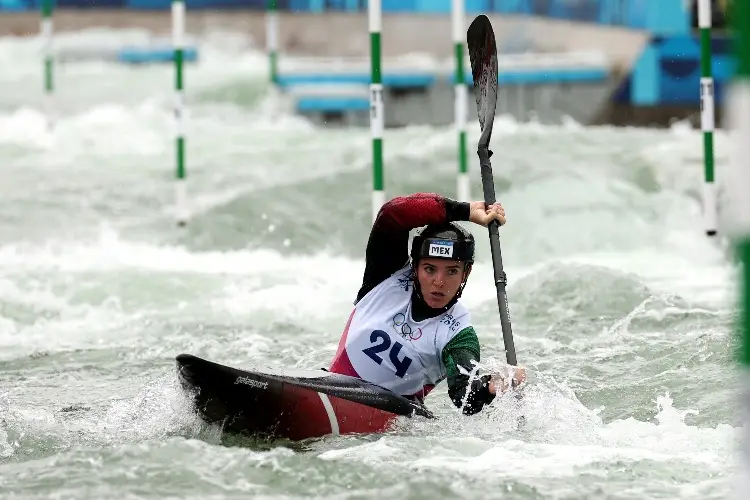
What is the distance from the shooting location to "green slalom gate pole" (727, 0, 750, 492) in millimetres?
2191

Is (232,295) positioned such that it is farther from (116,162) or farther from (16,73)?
(16,73)

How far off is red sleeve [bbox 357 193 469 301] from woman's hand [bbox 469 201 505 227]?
0.08ft

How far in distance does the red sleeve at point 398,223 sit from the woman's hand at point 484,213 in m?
0.02

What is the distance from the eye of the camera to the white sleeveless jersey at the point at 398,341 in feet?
16.1

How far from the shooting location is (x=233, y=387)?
15.1 feet

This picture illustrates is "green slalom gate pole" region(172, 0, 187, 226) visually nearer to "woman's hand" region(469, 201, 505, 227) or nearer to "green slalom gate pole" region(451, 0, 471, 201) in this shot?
"green slalom gate pole" region(451, 0, 471, 201)

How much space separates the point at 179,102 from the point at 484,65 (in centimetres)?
482

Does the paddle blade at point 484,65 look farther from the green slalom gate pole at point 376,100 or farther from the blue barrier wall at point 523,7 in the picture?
the blue barrier wall at point 523,7

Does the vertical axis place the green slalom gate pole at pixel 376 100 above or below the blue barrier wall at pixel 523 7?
below

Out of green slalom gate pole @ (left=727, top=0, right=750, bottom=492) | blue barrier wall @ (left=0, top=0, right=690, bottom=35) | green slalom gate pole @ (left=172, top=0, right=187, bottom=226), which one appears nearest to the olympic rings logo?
green slalom gate pole @ (left=727, top=0, right=750, bottom=492)

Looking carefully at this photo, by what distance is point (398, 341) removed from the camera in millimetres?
4934

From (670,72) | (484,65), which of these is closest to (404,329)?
(484,65)

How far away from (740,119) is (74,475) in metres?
2.73

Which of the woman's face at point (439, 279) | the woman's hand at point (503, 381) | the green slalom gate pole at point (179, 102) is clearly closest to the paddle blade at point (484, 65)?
the woman's face at point (439, 279)
